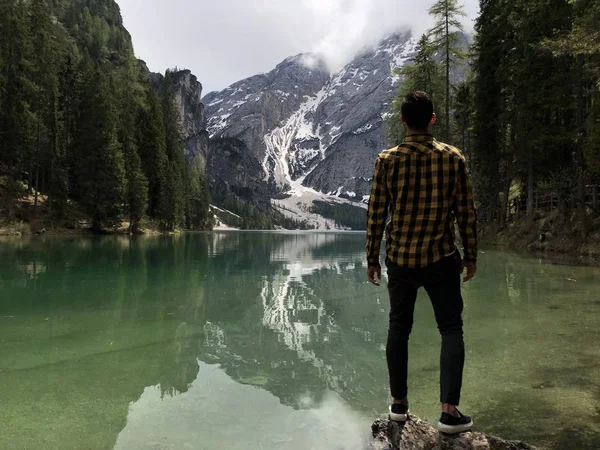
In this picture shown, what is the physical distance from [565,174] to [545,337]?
1805 cm

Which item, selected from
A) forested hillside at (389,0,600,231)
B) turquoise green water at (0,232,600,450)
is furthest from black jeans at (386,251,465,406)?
forested hillside at (389,0,600,231)

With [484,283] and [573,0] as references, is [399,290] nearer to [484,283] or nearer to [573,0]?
[484,283]

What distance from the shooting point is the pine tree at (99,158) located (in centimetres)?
4788

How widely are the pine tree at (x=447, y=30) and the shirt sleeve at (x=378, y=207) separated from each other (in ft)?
84.6

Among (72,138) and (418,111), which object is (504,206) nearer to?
(418,111)

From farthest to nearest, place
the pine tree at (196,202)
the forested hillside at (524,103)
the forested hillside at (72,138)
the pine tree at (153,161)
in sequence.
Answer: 1. the pine tree at (196,202)
2. the pine tree at (153,161)
3. the forested hillside at (72,138)
4. the forested hillside at (524,103)

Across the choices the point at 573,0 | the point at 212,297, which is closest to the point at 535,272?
the point at 573,0

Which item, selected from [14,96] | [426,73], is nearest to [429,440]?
[426,73]

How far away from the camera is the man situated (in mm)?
2828

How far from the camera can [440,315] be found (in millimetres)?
2895

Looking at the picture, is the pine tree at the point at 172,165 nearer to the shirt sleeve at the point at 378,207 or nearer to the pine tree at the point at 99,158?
the pine tree at the point at 99,158

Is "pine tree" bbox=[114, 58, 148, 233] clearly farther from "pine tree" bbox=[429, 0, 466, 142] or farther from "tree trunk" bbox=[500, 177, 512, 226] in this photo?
"tree trunk" bbox=[500, 177, 512, 226]

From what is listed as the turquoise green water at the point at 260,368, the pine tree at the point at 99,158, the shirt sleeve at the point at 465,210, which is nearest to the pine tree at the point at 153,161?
the pine tree at the point at 99,158

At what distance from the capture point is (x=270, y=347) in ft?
19.1
